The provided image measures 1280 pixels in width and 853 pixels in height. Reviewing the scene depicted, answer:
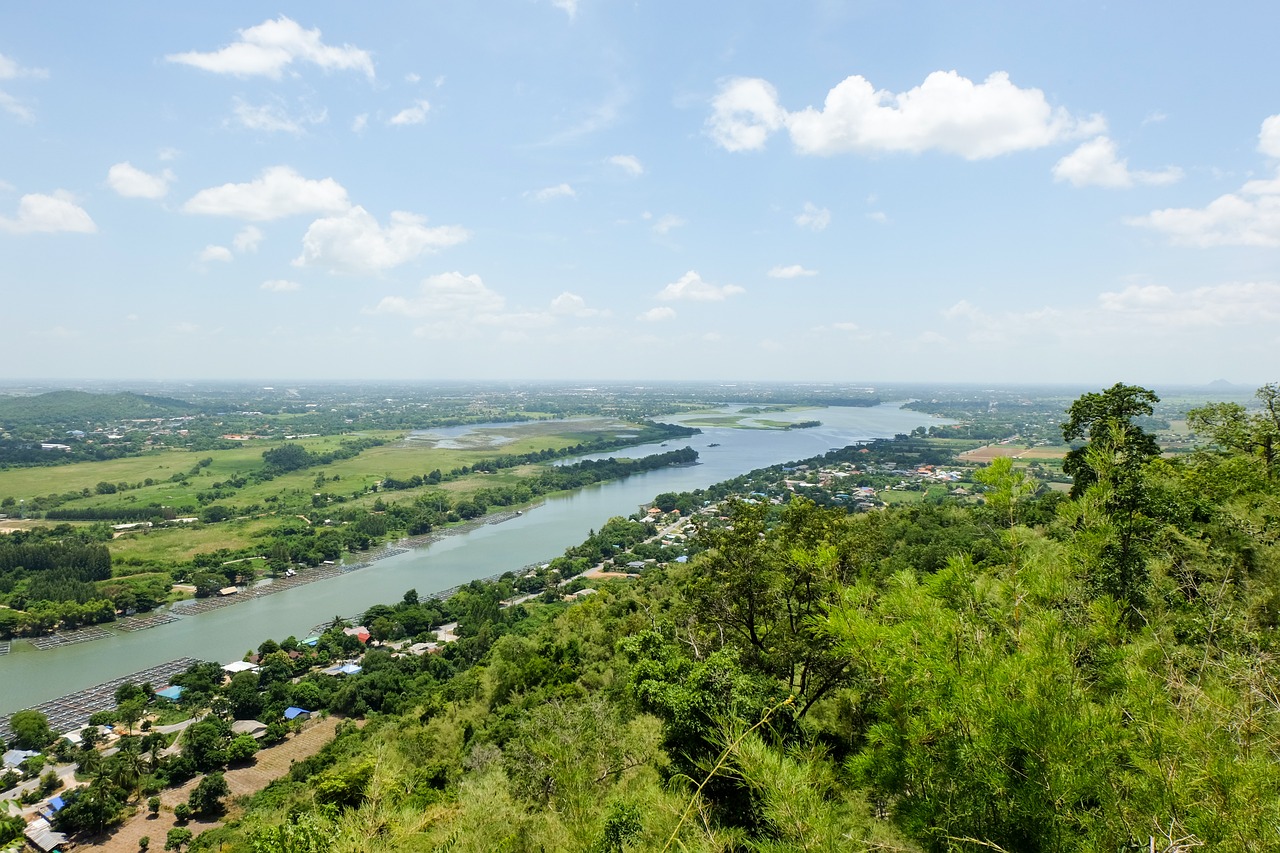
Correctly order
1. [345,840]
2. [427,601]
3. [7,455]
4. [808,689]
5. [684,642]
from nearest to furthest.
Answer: [345,840]
[808,689]
[684,642]
[427,601]
[7,455]

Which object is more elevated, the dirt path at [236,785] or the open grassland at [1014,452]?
the open grassland at [1014,452]

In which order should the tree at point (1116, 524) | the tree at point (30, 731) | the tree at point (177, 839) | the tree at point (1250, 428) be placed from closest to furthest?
the tree at point (1116, 524)
the tree at point (1250, 428)
the tree at point (177, 839)
the tree at point (30, 731)

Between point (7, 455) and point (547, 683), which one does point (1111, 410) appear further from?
point (7, 455)

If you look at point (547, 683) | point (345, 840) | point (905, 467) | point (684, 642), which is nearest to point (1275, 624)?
point (684, 642)

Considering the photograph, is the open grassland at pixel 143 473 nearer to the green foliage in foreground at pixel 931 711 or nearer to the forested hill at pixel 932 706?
the forested hill at pixel 932 706

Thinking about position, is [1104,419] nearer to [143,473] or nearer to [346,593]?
[346,593]

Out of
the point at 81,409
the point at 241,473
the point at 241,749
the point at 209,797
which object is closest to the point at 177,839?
the point at 209,797

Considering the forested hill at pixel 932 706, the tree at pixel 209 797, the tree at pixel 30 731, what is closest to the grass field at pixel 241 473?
the tree at pixel 30 731
